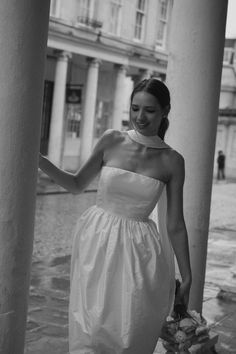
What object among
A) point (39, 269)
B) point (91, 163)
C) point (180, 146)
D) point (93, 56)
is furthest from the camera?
point (93, 56)

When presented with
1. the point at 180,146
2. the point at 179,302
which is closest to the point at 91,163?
the point at 179,302

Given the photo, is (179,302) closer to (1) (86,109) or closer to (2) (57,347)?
(2) (57,347)

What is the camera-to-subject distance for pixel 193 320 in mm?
3164

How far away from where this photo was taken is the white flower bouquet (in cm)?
308

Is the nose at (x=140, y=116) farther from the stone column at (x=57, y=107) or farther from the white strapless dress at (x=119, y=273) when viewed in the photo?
the stone column at (x=57, y=107)

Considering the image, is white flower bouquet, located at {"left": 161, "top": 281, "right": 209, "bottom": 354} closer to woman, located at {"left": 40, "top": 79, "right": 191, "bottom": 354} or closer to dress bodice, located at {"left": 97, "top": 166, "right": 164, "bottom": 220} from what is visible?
woman, located at {"left": 40, "top": 79, "right": 191, "bottom": 354}

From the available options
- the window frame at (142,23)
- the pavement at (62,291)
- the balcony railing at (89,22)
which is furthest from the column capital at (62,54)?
the pavement at (62,291)

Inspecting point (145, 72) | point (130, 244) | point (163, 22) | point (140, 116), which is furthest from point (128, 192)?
point (163, 22)

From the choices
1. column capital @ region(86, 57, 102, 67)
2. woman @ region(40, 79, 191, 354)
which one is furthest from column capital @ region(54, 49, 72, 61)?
woman @ region(40, 79, 191, 354)

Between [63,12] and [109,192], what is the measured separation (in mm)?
21100

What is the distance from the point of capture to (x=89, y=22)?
955 inches

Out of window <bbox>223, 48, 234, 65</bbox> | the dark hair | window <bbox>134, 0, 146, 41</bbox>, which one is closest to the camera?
the dark hair

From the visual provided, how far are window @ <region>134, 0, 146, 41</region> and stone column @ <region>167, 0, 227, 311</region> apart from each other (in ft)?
78.5

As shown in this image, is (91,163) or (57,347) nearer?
(91,163)
